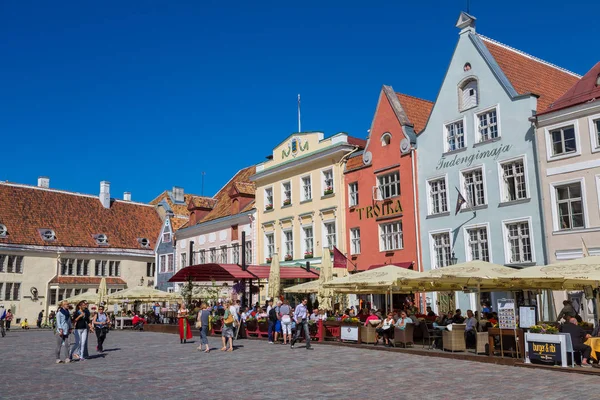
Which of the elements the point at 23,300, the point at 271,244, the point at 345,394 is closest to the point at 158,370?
the point at 345,394

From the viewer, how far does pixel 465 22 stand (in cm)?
2872

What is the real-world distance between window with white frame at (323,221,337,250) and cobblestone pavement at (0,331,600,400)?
14.8m

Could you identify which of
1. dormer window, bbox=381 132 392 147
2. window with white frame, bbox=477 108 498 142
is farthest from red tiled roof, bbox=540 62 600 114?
dormer window, bbox=381 132 392 147

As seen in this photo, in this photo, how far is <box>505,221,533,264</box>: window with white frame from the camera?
24.8 meters

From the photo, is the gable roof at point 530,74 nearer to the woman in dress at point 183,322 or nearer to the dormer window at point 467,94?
the dormer window at point 467,94

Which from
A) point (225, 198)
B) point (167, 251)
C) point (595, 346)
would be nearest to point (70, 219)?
point (167, 251)

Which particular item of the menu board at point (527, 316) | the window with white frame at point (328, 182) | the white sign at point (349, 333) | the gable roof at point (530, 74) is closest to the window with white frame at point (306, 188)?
the window with white frame at point (328, 182)

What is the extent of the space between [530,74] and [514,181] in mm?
6371

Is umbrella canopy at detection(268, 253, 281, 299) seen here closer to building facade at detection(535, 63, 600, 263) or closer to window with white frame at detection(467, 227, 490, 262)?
window with white frame at detection(467, 227, 490, 262)

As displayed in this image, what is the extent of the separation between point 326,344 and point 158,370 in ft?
30.3

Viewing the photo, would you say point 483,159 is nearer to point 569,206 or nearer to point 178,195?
point 569,206

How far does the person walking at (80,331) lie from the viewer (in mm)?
17972

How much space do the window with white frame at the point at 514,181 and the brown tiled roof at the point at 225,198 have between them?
779 inches

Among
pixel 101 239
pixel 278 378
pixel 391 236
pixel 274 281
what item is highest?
pixel 101 239
